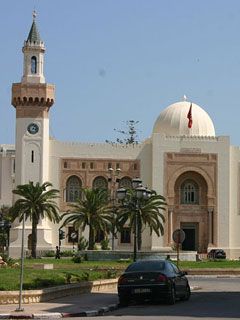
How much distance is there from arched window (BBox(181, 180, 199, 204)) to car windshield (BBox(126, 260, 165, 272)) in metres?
56.1

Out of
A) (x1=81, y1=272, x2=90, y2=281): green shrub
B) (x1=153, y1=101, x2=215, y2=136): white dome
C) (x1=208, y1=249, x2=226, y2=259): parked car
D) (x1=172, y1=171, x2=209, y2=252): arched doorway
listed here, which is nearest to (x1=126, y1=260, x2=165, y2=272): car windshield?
(x1=81, y1=272, x2=90, y2=281): green shrub

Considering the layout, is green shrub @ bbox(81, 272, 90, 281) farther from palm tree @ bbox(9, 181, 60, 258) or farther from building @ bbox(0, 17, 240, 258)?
building @ bbox(0, 17, 240, 258)

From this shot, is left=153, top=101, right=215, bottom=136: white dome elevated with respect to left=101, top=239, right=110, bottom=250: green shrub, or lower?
elevated

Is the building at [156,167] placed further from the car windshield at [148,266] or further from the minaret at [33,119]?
the car windshield at [148,266]

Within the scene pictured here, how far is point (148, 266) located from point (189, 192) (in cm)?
5703

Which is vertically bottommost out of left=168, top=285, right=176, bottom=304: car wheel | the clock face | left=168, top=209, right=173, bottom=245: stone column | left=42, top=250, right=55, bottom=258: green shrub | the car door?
left=42, top=250, right=55, bottom=258: green shrub

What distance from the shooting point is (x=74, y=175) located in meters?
78.4

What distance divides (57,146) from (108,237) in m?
9.28

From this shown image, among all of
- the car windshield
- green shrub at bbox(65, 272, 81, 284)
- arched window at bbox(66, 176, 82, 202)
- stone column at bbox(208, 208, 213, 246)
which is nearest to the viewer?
the car windshield

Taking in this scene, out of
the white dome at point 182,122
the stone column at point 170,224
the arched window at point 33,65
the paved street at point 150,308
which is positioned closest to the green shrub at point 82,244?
the stone column at point 170,224

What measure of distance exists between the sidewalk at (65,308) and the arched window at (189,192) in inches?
2121

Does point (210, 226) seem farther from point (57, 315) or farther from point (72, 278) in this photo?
point (57, 315)

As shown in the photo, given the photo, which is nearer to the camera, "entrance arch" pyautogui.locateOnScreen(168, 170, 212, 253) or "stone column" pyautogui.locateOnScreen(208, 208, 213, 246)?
"stone column" pyautogui.locateOnScreen(208, 208, 213, 246)

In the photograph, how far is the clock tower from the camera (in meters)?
75.9
